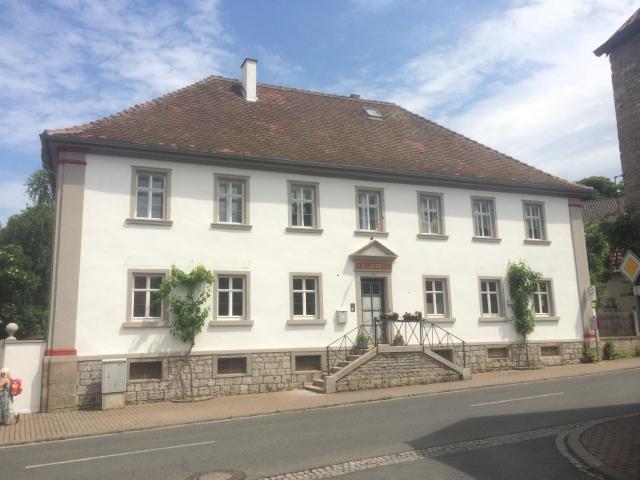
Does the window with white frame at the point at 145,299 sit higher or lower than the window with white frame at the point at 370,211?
lower

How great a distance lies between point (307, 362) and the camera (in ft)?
61.6

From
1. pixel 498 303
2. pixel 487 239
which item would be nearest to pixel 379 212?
pixel 487 239

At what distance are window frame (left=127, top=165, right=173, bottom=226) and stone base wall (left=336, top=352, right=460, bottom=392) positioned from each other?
7220 millimetres

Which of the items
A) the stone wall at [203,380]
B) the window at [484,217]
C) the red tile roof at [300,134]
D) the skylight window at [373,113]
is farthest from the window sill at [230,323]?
the skylight window at [373,113]

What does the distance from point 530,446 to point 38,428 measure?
10309 mm

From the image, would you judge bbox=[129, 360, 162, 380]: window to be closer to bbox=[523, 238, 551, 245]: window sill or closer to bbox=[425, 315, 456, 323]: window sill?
bbox=[425, 315, 456, 323]: window sill

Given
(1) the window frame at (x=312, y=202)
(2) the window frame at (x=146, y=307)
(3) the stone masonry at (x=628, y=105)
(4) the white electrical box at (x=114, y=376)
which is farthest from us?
(1) the window frame at (x=312, y=202)

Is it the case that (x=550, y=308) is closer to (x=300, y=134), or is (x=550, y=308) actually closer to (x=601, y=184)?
(x=300, y=134)

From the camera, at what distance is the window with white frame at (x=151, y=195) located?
1759cm

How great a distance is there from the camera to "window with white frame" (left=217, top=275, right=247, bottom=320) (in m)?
18.0

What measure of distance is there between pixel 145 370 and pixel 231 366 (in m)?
2.55

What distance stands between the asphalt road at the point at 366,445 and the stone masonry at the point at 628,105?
4.77 meters

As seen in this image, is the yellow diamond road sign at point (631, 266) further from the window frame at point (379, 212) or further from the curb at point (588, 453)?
the window frame at point (379, 212)

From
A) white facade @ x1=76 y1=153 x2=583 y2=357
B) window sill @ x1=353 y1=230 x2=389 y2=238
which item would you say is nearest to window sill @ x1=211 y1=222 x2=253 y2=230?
white facade @ x1=76 y1=153 x2=583 y2=357
